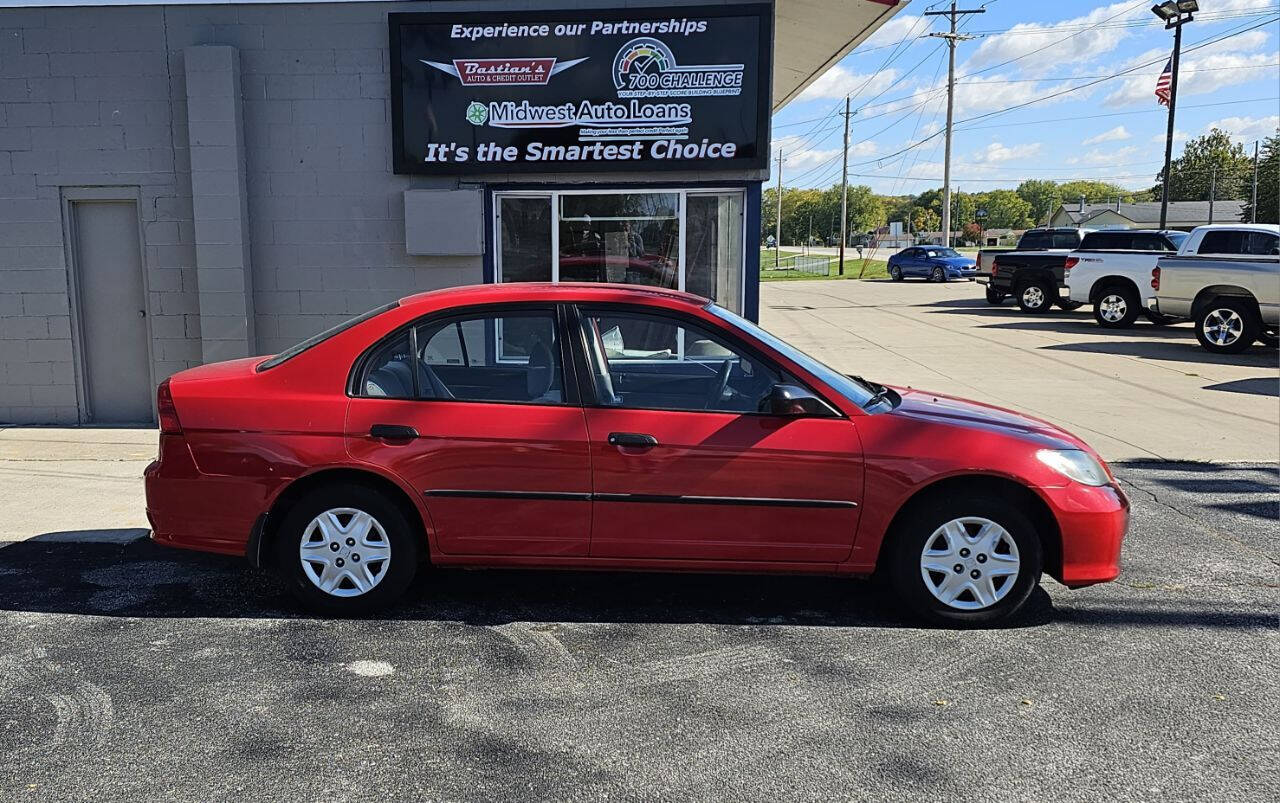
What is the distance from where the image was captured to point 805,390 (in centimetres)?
454

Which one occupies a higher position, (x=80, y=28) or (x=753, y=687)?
(x=80, y=28)

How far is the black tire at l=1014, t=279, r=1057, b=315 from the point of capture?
2350cm

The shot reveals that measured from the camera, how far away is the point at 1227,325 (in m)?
15.5

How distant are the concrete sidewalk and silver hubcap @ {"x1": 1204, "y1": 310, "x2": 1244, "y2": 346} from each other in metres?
0.28

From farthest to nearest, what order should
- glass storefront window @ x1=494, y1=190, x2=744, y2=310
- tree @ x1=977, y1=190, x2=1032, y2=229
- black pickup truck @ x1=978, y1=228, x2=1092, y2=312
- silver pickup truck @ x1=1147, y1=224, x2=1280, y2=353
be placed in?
tree @ x1=977, y1=190, x2=1032, y2=229 → black pickup truck @ x1=978, y1=228, x2=1092, y2=312 → silver pickup truck @ x1=1147, y1=224, x2=1280, y2=353 → glass storefront window @ x1=494, y1=190, x2=744, y2=310

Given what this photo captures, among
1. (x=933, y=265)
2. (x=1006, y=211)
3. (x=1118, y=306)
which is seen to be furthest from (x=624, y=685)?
(x=1006, y=211)

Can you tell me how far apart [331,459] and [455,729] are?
149 centimetres

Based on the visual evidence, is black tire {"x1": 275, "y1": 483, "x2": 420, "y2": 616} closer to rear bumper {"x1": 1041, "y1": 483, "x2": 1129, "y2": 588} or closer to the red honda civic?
the red honda civic

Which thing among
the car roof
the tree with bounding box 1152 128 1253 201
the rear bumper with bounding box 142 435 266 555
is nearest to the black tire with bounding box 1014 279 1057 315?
the car roof

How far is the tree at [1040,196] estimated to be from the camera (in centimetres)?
15962

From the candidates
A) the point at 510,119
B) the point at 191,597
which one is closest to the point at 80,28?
the point at 510,119

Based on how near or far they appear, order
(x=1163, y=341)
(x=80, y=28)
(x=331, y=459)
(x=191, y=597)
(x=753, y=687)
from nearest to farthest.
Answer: (x=753, y=687) < (x=331, y=459) < (x=191, y=597) < (x=80, y=28) < (x=1163, y=341)

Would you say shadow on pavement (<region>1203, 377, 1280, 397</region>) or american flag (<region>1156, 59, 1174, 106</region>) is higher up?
american flag (<region>1156, 59, 1174, 106</region>)

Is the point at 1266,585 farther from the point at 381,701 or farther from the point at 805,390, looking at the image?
the point at 381,701
